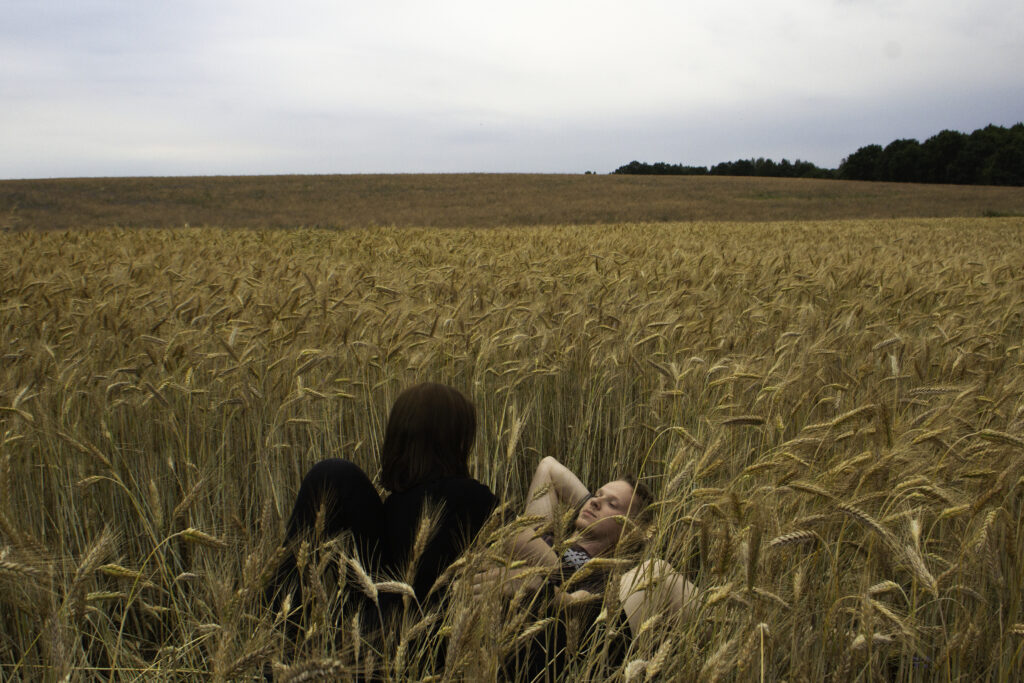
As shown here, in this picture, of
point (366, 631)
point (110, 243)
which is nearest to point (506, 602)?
point (366, 631)

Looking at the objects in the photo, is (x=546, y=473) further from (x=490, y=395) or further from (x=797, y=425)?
(x=797, y=425)

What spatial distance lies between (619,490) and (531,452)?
90 centimetres

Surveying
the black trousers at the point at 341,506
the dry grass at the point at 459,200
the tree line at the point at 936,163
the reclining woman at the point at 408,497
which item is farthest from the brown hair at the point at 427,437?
the tree line at the point at 936,163

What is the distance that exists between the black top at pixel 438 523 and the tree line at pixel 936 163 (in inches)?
2309

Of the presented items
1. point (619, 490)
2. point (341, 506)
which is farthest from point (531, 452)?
point (341, 506)

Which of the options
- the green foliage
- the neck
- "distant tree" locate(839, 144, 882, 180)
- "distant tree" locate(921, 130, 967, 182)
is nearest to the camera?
the neck

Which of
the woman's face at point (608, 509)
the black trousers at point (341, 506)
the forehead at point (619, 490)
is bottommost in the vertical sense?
the woman's face at point (608, 509)

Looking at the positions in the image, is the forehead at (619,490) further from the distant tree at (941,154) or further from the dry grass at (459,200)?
the distant tree at (941,154)

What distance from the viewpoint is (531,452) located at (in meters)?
3.20

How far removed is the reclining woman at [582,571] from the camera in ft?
4.40

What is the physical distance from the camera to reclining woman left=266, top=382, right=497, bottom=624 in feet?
6.05

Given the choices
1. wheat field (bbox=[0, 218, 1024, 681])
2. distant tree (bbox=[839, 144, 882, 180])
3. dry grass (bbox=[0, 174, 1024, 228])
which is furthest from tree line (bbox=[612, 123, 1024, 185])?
wheat field (bbox=[0, 218, 1024, 681])

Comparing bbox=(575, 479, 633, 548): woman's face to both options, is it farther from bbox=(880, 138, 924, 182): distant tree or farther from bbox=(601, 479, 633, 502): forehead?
bbox=(880, 138, 924, 182): distant tree

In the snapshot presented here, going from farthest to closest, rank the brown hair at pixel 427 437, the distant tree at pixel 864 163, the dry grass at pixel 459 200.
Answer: the distant tree at pixel 864 163, the dry grass at pixel 459 200, the brown hair at pixel 427 437
